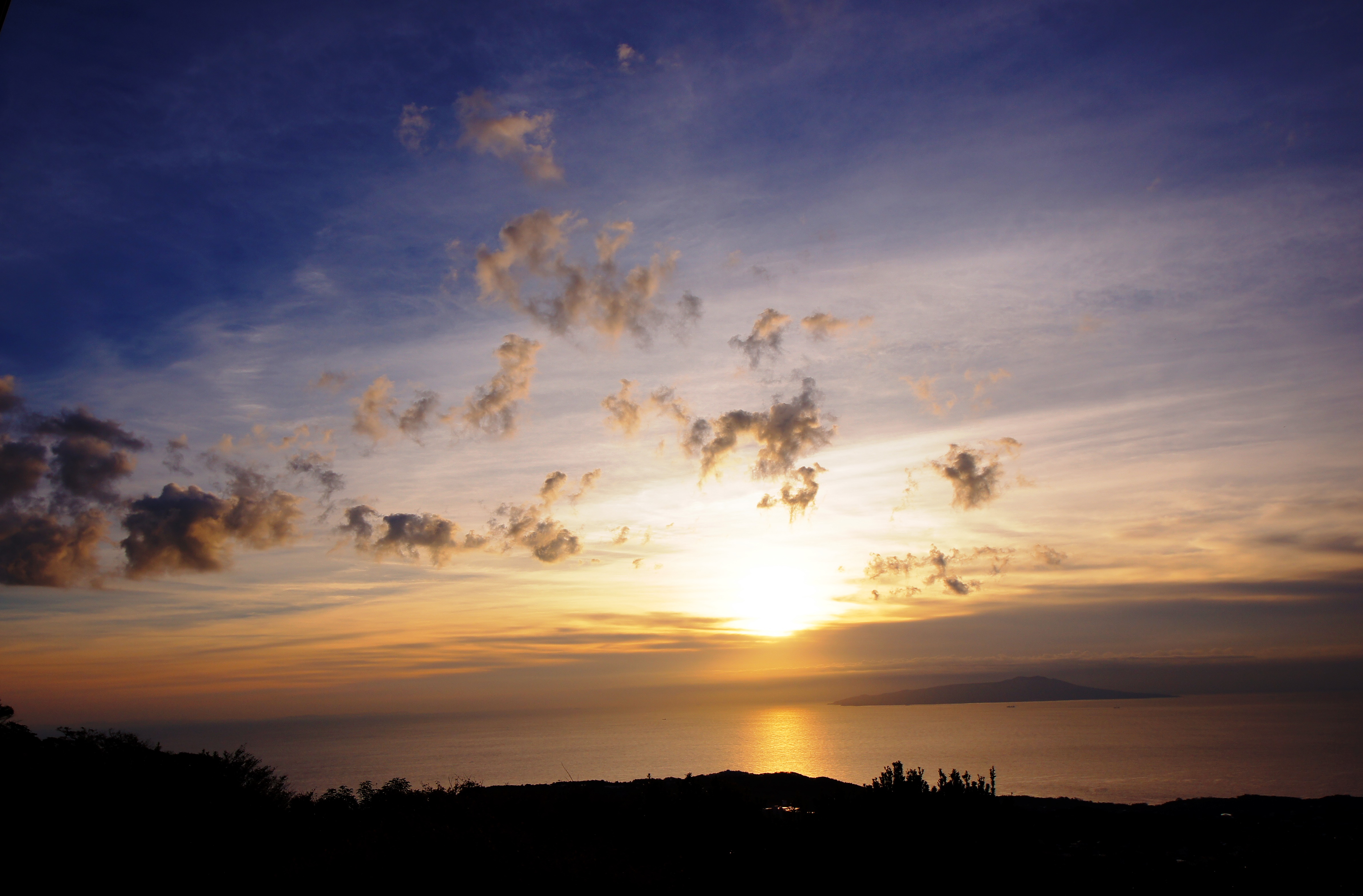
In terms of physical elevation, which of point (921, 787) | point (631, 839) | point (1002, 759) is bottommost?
point (1002, 759)

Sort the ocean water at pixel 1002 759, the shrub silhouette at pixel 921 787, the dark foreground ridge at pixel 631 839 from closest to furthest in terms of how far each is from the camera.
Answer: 1. the dark foreground ridge at pixel 631 839
2. the shrub silhouette at pixel 921 787
3. the ocean water at pixel 1002 759

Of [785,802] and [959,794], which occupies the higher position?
[959,794]

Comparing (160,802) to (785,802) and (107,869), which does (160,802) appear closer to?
(107,869)

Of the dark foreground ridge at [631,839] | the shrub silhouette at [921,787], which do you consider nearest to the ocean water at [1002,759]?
the dark foreground ridge at [631,839]

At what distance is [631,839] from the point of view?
1853 centimetres

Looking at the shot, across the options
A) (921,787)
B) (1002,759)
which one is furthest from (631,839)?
(1002,759)

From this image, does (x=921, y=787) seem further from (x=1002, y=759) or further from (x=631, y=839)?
(x=1002, y=759)

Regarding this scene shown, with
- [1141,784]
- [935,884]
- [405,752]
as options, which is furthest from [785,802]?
[405,752]

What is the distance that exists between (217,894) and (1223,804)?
39843mm

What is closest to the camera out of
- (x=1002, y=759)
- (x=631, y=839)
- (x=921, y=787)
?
(x=921, y=787)

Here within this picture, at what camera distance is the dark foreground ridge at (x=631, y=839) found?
1255 centimetres

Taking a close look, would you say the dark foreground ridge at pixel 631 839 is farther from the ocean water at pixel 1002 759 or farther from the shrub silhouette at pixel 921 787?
the ocean water at pixel 1002 759

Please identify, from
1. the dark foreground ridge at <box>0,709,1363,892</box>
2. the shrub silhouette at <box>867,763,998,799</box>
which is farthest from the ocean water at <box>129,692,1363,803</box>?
the shrub silhouette at <box>867,763,998,799</box>

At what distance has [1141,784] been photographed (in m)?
80.9
